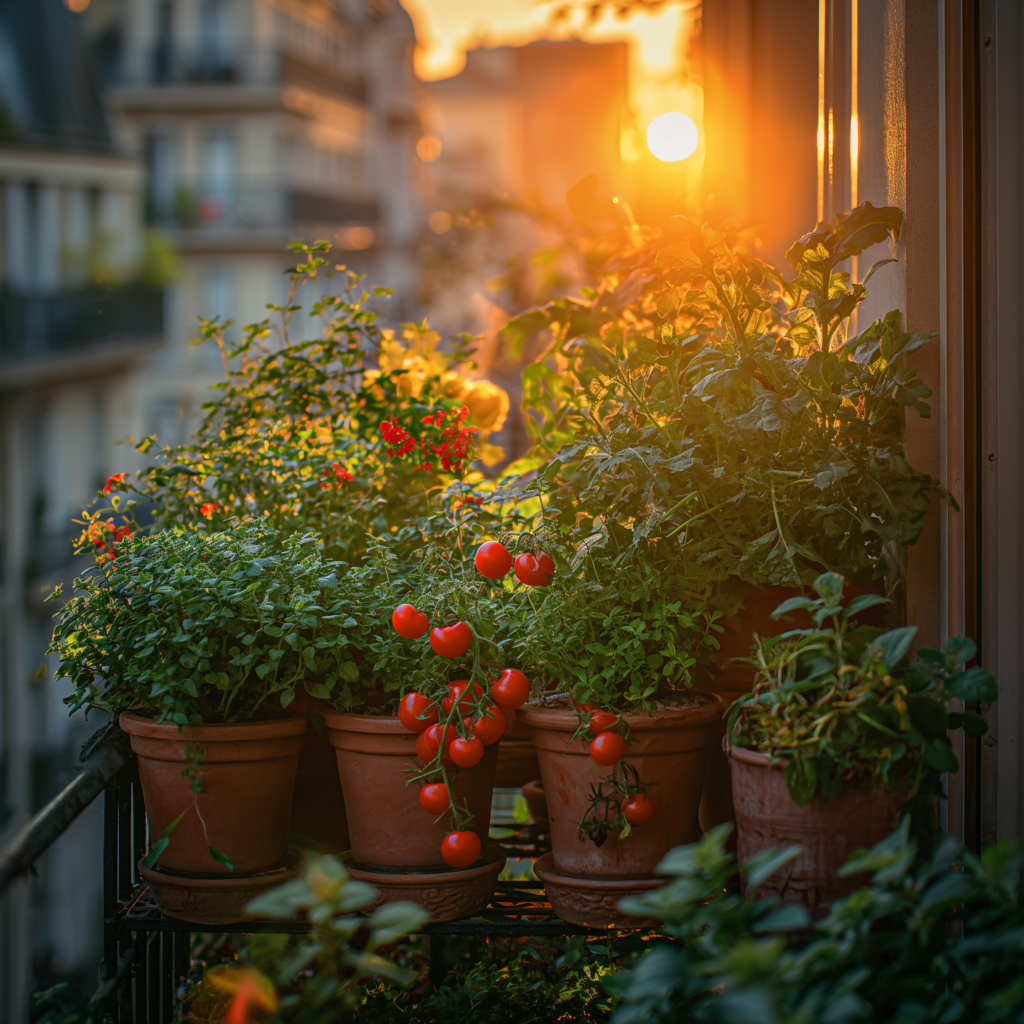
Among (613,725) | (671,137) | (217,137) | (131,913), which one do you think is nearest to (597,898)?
(613,725)

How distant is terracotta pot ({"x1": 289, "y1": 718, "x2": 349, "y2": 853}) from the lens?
5.00 feet

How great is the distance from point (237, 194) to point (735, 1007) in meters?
16.4

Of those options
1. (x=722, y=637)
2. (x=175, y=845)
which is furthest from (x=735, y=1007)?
(x=175, y=845)

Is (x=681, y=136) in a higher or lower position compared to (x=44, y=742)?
higher

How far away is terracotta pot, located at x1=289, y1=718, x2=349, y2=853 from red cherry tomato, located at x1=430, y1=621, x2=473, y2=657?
1.26ft

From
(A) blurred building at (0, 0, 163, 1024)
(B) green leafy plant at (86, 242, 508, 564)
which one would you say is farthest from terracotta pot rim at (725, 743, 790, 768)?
(A) blurred building at (0, 0, 163, 1024)

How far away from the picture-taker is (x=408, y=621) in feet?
4.08

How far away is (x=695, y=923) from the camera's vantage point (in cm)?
89

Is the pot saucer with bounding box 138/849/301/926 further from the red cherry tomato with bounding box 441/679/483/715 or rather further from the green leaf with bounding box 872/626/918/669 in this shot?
the green leaf with bounding box 872/626/918/669

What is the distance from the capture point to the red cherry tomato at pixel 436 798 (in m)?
1.25

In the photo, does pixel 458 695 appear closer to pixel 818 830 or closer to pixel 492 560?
pixel 492 560

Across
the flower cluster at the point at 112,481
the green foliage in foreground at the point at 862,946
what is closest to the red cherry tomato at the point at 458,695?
the green foliage in foreground at the point at 862,946

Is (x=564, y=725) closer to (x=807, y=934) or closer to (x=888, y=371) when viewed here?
(x=807, y=934)

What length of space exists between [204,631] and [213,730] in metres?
0.13
